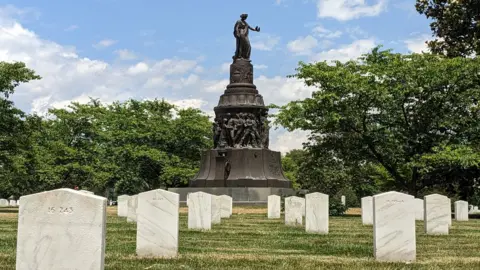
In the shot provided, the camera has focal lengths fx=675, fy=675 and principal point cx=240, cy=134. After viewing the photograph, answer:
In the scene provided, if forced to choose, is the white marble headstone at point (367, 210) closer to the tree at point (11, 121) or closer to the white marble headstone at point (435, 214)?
the white marble headstone at point (435, 214)

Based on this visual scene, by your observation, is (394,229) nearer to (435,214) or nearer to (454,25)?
(435,214)

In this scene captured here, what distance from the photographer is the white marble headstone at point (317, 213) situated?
1731cm

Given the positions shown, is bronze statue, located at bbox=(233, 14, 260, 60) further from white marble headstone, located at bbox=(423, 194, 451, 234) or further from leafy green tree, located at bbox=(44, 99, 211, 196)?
white marble headstone, located at bbox=(423, 194, 451, 234)

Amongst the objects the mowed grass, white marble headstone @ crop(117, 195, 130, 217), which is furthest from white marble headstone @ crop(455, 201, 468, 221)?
white marble headstone @ crop(117, 195, 130, 217)

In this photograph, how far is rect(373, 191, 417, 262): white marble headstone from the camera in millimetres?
10977

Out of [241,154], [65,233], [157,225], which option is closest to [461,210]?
[241,154]

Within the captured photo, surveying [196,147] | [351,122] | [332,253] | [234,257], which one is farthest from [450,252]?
[196,147]

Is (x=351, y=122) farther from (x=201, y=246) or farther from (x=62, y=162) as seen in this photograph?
(x=62, y=162)

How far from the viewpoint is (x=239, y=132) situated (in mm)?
35969

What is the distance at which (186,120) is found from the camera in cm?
5747

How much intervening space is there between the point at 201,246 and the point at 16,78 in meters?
22.4

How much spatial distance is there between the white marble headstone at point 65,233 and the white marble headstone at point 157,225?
3.75m

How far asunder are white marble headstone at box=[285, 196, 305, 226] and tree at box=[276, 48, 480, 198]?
1090 centimetres

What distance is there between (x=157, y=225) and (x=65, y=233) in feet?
12.9
